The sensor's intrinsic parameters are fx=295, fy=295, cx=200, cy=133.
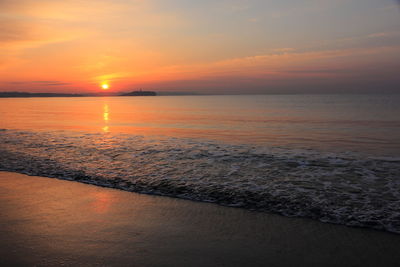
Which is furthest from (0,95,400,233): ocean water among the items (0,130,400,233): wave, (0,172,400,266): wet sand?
(0,172,400,266): wet sand

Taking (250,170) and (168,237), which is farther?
(250,170)

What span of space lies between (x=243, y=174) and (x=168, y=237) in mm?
5093

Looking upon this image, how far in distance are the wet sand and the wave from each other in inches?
31.3

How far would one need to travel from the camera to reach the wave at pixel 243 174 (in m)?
6.80

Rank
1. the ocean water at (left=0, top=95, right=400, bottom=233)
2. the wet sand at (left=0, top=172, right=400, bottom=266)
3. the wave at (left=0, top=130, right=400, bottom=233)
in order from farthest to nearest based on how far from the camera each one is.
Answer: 1. the ocean water at (left=0, top=95, right=400, bottom=233)
2. the wave at (left=0, top=130, right=400, bottom=233)
3. the wet sand at (left=0, top=172, right=400, bottom=266)

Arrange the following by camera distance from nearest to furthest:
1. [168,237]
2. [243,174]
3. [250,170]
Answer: [168,237], [243,174], [250,170]

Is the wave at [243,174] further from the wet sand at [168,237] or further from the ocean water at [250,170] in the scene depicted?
the wet sand at [168,237]

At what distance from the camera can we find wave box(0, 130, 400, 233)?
6801 mm

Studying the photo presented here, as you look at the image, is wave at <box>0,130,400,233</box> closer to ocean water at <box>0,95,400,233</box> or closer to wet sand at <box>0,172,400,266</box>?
ocean water at <box>0,95,400,233</box>

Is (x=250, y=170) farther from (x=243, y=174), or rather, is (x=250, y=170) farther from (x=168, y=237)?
(x=168, y=237)

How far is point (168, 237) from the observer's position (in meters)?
5.01

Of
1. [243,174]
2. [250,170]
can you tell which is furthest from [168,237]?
[250,170]

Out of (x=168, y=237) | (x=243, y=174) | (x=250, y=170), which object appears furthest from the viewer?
(x=250, y=170)

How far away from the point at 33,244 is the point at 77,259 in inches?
38.8
